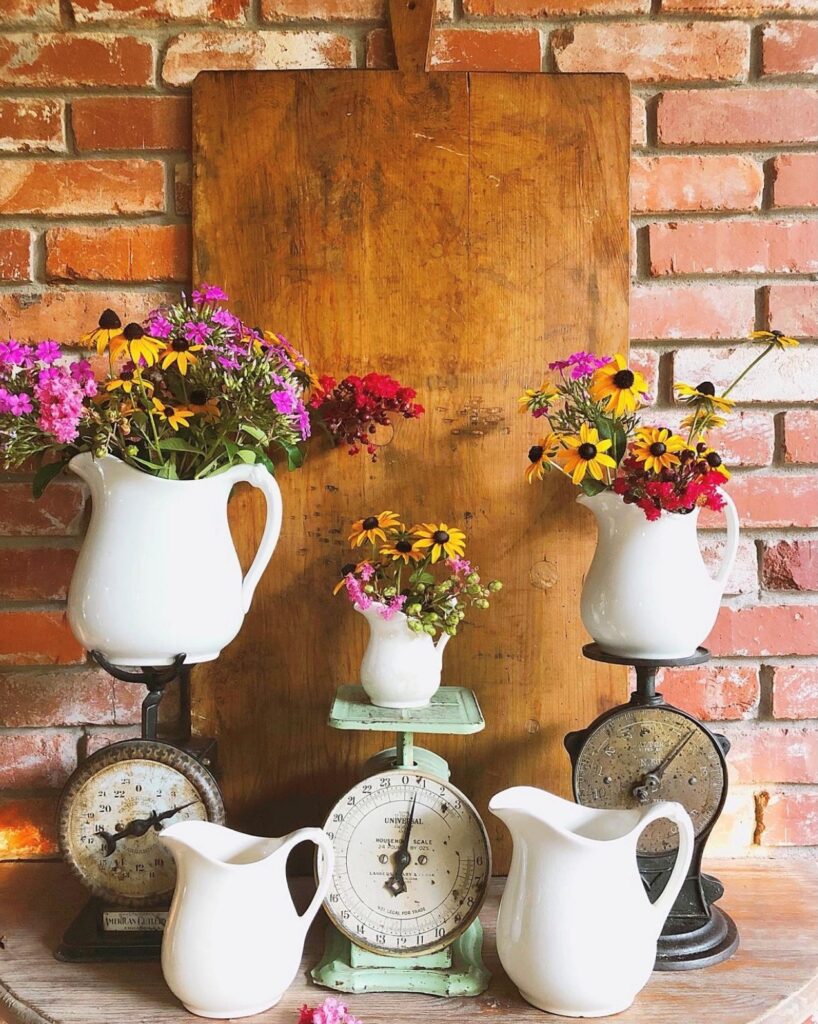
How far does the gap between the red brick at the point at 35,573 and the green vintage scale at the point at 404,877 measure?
1.52 ft

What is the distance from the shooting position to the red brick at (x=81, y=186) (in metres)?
1.15

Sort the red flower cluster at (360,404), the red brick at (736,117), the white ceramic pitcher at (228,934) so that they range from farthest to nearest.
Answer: the red brick at (736,117)
the red flower cluster at (360,404)
the white ceramic pitcher at (228,934)

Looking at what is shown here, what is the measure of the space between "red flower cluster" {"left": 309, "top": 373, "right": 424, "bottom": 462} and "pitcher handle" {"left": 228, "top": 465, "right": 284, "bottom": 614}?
16 cm

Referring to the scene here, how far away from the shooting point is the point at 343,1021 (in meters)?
0.79

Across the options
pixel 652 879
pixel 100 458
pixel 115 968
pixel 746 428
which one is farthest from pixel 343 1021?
pixel 746 428

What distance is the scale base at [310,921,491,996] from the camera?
2.84 ft

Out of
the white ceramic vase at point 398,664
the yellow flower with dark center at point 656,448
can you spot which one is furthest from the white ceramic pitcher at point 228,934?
the yellow flower with dark center at point 656,448

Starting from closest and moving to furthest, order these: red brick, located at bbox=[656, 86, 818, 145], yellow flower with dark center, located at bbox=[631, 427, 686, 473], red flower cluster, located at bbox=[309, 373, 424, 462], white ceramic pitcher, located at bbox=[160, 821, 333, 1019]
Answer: white ceramic pitcher, located at bbox=[160, 821, 333, 1019], yellow flower with dark center, located at bbox=[631, 427, 686, 473], red flower cluster, located at bbox=[309, 373, 424, 462], red brick, located at bbox=[656, 86, 818, 145]

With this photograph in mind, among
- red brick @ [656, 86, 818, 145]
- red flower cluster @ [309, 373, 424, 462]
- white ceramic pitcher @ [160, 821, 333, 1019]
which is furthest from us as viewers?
red brick @ [656, 86, 818, 145]

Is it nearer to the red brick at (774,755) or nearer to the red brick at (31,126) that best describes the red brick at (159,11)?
the red brick at (31,126)

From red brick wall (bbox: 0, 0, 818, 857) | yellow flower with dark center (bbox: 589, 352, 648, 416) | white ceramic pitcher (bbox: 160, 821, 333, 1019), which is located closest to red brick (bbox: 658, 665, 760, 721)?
red brick wall (bbox: 0, 0, 818, 857)

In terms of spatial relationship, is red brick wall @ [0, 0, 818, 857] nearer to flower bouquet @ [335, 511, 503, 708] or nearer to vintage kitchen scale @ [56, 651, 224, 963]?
vintage kitchen scale @ [56, 651, 224, 963]

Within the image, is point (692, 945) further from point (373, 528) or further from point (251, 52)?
point (251, 52)

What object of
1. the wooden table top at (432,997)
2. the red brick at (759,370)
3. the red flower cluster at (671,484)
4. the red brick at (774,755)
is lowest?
the wooden table top at (432,997)
